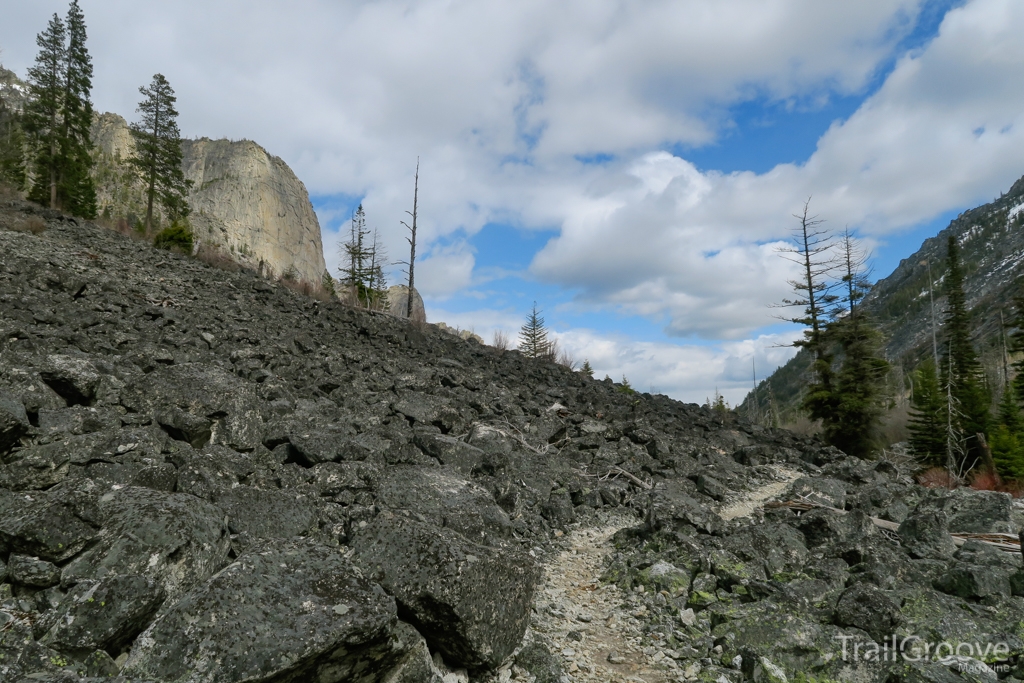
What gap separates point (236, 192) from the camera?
198ft

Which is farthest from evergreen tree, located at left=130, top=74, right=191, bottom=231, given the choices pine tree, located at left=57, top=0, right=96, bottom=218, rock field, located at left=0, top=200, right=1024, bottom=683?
rock field, located at left=0, top=200, right=1024, bottom=683

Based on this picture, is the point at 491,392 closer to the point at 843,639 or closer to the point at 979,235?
the point at 843,639

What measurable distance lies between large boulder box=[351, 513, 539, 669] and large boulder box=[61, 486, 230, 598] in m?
0.93

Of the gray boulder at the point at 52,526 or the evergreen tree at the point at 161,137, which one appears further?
the evergreen tree at the point at 161,137

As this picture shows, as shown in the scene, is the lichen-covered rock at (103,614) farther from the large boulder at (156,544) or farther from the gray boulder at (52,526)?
the gray boulder at (52,526)

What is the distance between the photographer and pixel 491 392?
14.9 metres

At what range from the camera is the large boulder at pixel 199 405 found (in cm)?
667

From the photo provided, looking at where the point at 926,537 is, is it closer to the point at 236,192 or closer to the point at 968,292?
the point at 236,192

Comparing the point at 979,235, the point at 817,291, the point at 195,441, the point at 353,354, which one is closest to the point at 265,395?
the point at 195,441

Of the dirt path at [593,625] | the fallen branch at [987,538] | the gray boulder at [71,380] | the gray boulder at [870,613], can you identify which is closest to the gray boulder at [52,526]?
the dirt path at [593,625]

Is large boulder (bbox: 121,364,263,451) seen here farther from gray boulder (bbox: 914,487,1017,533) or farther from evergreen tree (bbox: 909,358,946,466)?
evergreen tree (bbox: 909,358,946,466)

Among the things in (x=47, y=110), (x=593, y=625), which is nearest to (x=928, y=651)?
(x=593, y=625)

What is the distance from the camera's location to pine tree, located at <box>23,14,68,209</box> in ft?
95.5

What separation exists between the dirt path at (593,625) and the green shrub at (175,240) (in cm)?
2245
